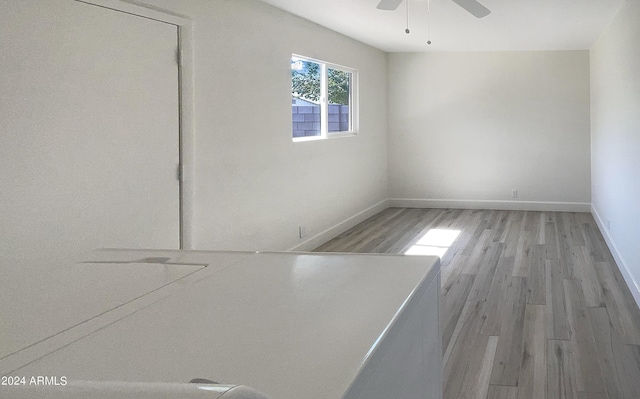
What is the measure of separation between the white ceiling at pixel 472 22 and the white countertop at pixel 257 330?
4395 millimetres

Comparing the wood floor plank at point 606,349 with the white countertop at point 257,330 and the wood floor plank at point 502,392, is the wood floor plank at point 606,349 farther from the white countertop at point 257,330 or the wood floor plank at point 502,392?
the white countertop at point 257,330

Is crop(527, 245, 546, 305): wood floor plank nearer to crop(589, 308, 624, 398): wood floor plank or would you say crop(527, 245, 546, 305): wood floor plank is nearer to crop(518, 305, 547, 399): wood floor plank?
crop(518, 305, 547, 399): wood floor plank

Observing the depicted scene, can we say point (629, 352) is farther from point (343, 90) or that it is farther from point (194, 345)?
point (343, 90)

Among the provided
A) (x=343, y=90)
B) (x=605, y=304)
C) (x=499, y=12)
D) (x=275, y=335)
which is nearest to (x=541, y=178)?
(x=343, y=90)

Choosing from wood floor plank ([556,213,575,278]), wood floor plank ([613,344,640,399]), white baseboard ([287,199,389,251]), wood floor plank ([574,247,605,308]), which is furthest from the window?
wood floor plank ([613,344,640,399])

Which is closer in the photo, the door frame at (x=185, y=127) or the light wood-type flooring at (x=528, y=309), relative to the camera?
the light wood-type flooring at (x=528, y=309)

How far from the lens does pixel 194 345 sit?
0.96 metres

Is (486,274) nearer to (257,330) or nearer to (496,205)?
(496,205)

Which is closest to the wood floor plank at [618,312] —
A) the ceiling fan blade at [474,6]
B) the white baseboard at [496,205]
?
the ceiling fan blade at [474,6]

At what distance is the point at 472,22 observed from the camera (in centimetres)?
674

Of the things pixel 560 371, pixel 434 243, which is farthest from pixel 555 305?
pixel 434 243

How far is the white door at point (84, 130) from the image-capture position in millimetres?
2793

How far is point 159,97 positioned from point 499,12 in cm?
359

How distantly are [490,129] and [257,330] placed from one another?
9.01 m
